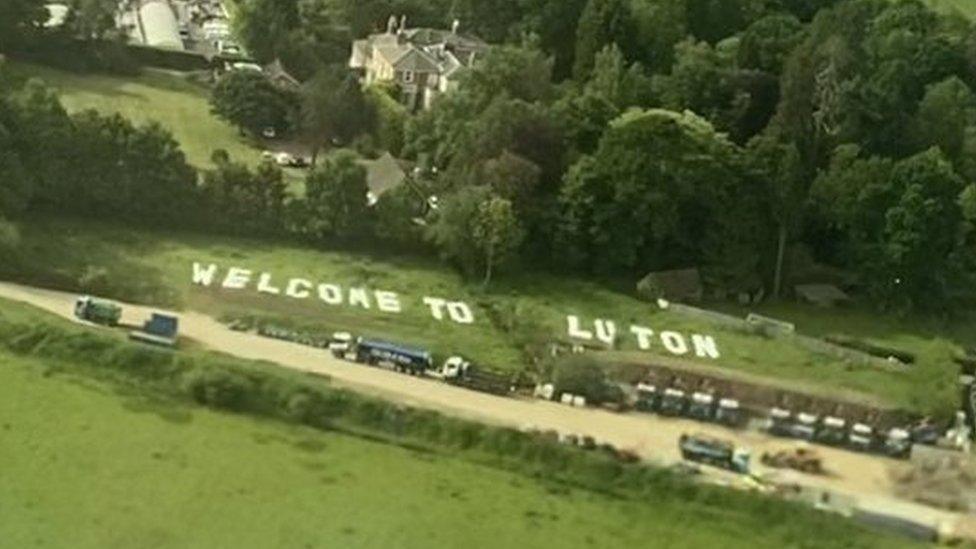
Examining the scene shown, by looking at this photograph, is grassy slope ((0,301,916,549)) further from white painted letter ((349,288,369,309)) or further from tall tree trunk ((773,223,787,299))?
tall tree trunk ((773,223,787,299))

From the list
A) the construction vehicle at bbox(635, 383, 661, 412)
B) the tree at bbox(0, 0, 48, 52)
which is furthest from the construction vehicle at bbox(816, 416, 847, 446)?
the tree at bbox(0, 0, 48, 52)

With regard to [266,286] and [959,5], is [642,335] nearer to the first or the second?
[266,286]

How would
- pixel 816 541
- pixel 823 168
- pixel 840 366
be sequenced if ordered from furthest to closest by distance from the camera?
pixel 823 168
pixel 840 366
pixel 816 541

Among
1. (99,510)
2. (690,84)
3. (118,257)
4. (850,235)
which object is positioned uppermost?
(690,84)

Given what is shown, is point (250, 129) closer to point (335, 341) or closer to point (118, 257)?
point (118, 257)

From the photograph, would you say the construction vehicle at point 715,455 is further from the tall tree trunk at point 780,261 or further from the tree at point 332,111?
the tree at point 332,111

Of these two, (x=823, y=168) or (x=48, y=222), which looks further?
(x=823, y=168)

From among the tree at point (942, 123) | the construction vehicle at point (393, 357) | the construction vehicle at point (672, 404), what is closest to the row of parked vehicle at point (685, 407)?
the construction vehicle at point (672, 404)

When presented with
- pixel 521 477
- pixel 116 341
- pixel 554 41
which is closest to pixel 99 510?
pixel 116 341
